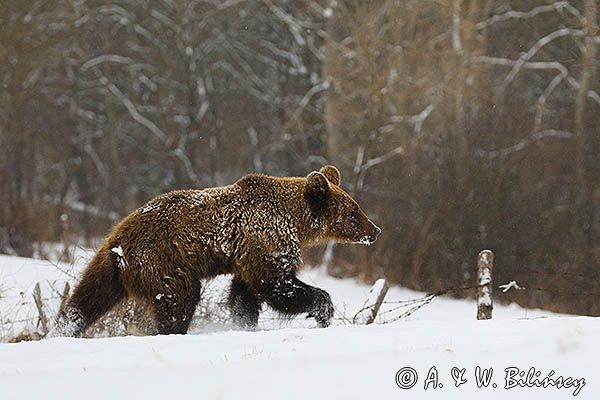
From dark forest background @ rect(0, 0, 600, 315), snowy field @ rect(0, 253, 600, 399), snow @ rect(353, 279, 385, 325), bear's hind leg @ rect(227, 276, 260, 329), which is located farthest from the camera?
dark forest background @ rect(0, 0, 600, 315)

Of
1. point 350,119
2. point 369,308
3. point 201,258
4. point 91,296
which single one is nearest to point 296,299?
point 201,258

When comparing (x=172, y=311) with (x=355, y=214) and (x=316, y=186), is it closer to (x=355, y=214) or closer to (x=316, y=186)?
(x=316, y=186)

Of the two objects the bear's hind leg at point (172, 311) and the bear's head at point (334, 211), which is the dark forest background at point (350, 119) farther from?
the bear's hind leg at point (172, 311)

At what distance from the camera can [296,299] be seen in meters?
7.74

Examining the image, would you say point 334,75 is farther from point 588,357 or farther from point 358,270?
point 588,357

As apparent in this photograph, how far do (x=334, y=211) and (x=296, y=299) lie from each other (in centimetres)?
115

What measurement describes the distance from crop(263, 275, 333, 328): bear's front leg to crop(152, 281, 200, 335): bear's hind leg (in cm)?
65

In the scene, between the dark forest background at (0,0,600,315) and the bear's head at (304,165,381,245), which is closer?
the bear's head at (304,165,381,245)

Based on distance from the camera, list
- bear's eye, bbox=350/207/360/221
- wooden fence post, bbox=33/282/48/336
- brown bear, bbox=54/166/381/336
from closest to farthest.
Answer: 1. brown bear, bbox=54/166/381/336
2. bear's eye, bbox=350/207/360/221
3. wooden fence post, bbox=33/282/48/336

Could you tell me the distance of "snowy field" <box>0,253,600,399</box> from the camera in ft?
15.1

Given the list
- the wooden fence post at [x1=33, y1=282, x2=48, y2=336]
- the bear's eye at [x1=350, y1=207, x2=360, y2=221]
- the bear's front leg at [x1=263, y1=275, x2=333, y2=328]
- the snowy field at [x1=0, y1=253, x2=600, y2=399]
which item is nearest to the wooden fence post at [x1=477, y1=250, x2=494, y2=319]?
the bear's eye at [x1=350, y1=207, x2=360, y2=221]

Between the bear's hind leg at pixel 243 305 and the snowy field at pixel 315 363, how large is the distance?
1.97 meters

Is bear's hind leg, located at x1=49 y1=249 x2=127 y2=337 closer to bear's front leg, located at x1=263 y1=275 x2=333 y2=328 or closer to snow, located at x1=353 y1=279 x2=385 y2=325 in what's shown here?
bear's front leg, located at x1=263 y1=275 x2=333 y2=328

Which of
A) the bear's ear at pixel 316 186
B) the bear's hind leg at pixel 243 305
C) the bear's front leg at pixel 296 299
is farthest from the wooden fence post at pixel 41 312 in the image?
the bear's ear at pixel 316 186
